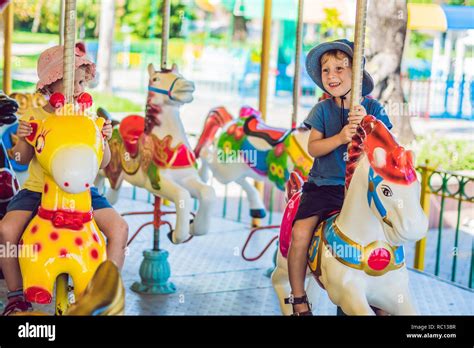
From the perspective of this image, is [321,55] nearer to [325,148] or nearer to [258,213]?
[325,148]

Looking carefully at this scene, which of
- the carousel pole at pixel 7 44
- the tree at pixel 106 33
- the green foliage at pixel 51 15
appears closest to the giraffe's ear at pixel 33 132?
the carousel pole at pixel 7 44

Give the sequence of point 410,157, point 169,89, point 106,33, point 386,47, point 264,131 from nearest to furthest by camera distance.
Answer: point 410,157 < point 169,89 < point 264,131 < point 386,47 < point 106,33

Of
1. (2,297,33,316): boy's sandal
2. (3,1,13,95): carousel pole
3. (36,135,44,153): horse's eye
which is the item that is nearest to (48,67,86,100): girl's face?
(36,135,44,153): horse's eye

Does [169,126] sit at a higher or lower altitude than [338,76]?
lower

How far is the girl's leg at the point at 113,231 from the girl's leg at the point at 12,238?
0.87ft

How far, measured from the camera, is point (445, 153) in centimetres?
1050

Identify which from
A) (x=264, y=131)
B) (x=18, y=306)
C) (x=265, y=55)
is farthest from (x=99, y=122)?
(x=265, y=55)

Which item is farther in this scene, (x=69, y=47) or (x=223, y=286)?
(x=223, y=286)

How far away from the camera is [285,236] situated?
364 centimetres

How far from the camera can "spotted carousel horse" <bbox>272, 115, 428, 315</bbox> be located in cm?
290

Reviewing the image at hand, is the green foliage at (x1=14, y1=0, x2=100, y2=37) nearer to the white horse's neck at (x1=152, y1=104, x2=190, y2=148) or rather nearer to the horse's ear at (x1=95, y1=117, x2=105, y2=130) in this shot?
the white horse's neck at (x1=152, y1=104, x2=190, y2=148)

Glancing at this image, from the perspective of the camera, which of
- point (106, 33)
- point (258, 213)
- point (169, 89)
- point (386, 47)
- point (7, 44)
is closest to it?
point (169, 89)

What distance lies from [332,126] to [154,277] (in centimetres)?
195
